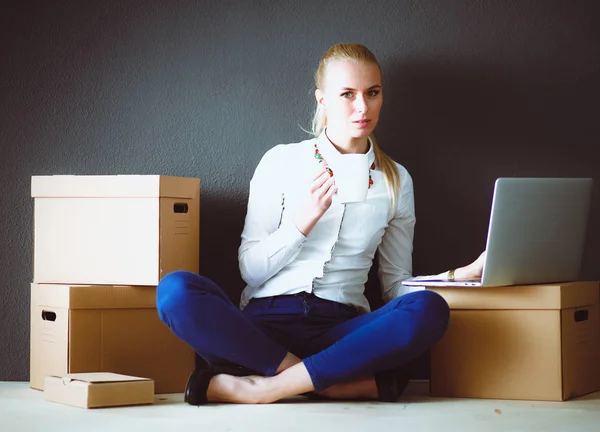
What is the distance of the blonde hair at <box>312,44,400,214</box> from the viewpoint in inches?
95.3

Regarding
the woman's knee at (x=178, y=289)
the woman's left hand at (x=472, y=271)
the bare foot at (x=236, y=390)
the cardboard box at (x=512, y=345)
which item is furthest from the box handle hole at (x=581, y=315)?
the woman's knee at (x=178, y=289)

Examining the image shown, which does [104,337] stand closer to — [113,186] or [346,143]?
[113,186]

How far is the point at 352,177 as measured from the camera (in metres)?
1.99

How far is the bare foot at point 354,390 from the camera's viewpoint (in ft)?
7.12

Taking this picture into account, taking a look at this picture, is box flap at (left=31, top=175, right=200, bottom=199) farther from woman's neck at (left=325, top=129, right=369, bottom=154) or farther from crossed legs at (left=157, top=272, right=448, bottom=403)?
woman's neck at (left=325, top=129, right=369, bottom=154)

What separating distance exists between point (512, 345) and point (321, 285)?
1.79 ft

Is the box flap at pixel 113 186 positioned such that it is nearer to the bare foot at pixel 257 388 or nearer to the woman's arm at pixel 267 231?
the woman's arm at pixel 267 231

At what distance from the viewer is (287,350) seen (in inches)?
87.9

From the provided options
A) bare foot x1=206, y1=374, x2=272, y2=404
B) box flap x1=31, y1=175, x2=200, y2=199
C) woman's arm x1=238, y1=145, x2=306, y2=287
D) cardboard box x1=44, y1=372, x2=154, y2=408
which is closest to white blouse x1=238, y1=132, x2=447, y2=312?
woman's arm x1=238, y1=145, x2=306, y2=287

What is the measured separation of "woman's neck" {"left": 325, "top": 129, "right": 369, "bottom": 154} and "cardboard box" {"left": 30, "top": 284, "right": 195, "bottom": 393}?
677mm

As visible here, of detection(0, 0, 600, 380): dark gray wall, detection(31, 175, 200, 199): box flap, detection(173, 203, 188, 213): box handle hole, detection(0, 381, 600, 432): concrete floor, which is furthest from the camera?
detection(0, 0, 600, 380): dark gray wall

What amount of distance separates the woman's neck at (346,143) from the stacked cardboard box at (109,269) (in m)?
0.42

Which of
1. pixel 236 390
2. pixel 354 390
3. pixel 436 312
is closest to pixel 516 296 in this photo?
pixel 436 312

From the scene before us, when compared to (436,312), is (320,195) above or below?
above
